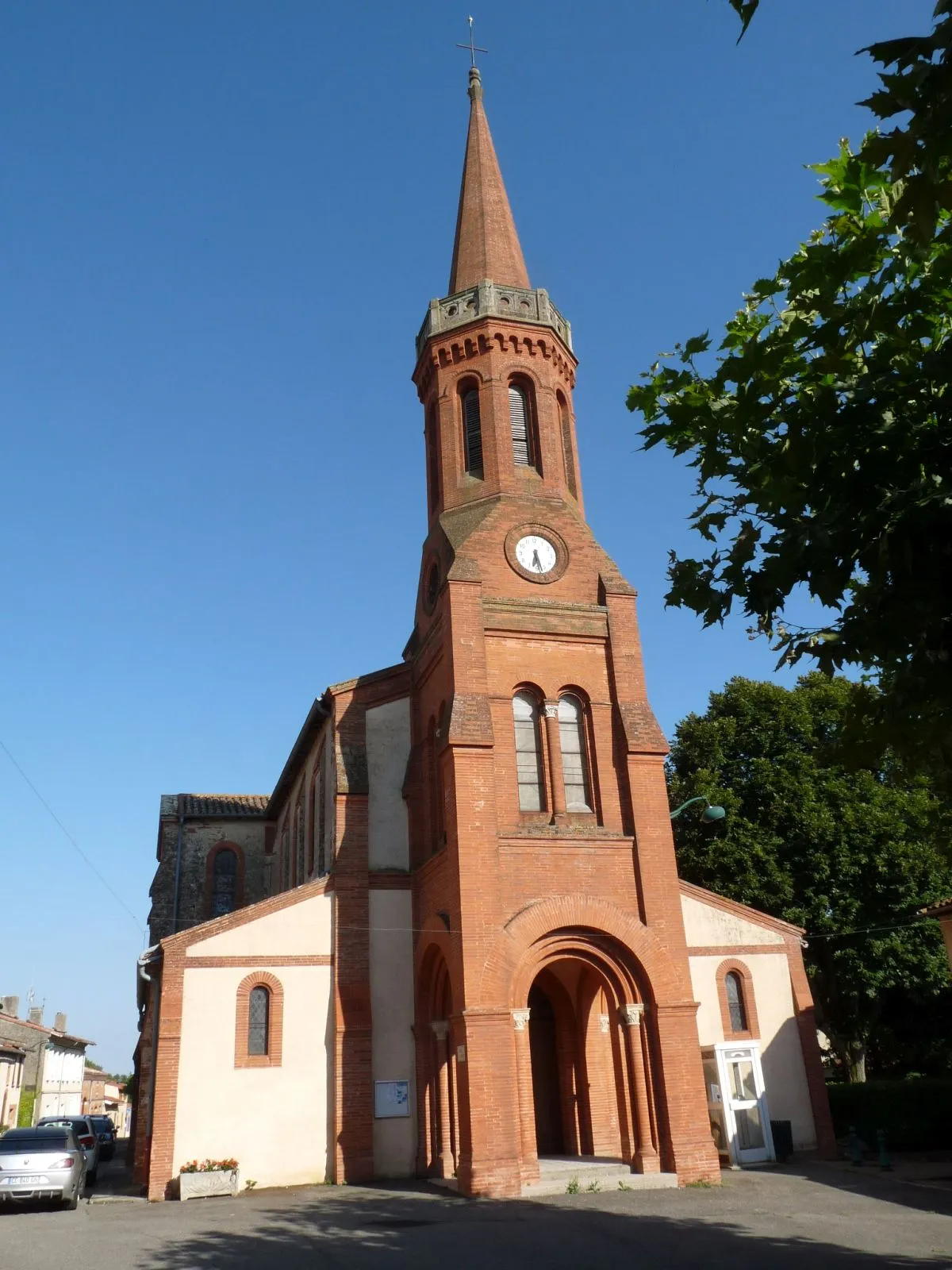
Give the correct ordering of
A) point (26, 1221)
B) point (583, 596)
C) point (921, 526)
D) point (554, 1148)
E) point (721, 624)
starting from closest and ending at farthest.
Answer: point (921, 526), point (721, 624), point (26, 1221), point (554, 1148), point (583, 596)

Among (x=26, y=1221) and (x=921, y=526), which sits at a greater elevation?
(x=921, y=526)

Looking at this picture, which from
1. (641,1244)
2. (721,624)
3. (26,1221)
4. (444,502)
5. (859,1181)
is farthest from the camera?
(444,502)

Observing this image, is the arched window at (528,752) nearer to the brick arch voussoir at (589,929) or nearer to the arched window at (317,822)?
the brick arch voussoir at (589,929)

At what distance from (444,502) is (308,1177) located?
1436 centimetres

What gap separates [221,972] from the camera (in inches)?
779

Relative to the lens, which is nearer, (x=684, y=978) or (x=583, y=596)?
(x=684, y=978)

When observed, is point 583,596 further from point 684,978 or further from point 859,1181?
point 859,1181

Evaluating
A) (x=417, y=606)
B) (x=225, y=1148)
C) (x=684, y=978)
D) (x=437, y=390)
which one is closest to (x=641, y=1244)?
(x=684, y=978)

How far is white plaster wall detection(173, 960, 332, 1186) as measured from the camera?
738 inches

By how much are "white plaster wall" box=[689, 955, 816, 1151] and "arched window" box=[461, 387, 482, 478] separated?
12260mm

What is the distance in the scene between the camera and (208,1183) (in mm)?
18031

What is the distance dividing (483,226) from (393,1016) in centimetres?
1971

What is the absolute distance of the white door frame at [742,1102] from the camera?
20234 mm

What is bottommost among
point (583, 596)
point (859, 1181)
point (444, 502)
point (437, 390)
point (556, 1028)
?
point (859, 1181)
